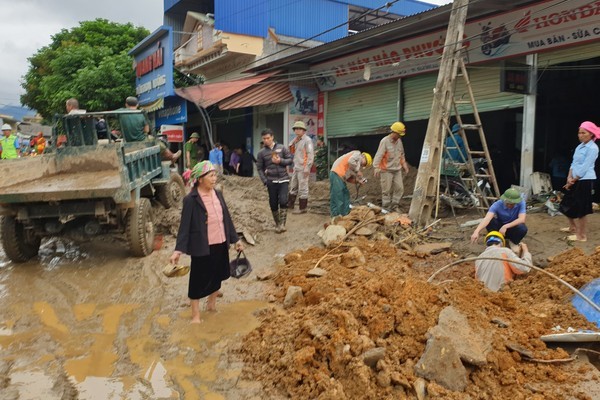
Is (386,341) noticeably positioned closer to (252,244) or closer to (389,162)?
(252,244)

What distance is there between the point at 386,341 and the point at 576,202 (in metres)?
4.35

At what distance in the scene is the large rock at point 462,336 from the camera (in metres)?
3.28

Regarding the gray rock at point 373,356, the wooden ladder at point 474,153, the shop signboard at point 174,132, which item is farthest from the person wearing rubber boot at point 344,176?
the shop signboard at point 174,132

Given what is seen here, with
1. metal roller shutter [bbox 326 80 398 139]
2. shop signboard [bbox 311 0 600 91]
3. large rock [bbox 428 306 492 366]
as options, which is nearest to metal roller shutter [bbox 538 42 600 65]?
shop signboard [bbox 311 0 600 91]

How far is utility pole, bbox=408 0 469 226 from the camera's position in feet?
24.5

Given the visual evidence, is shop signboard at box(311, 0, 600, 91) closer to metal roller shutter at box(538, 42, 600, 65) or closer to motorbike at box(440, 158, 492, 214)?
metal roller shutter at box(538, 42, 600, 65)

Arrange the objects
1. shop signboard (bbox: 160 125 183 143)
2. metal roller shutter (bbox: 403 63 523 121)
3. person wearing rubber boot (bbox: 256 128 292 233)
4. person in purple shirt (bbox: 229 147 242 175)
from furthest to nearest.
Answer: shop signboard (bbox: 160 125 183 143) → person in purple shirt (bbox: 229 147 242 175) → metal roller shutter (bbox: 403 63 523 121) → person wearing rubber boot (bbox: 256 128 292 233)

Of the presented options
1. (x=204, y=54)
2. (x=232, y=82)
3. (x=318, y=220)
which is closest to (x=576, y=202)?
(x=318, y=220)

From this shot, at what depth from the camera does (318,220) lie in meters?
8.88

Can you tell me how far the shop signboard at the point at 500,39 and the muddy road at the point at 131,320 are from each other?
3319 millimetres

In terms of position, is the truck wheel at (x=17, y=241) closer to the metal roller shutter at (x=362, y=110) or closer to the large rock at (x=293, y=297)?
the large rock at (x=293, y=297)

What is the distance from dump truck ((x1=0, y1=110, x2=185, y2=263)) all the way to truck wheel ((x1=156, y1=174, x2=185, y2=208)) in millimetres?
1064

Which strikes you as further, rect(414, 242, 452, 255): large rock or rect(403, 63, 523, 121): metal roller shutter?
rect(403, 63, 523, 121): metal roller shutter

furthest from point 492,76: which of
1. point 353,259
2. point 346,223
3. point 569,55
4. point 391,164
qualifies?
point 353,259
